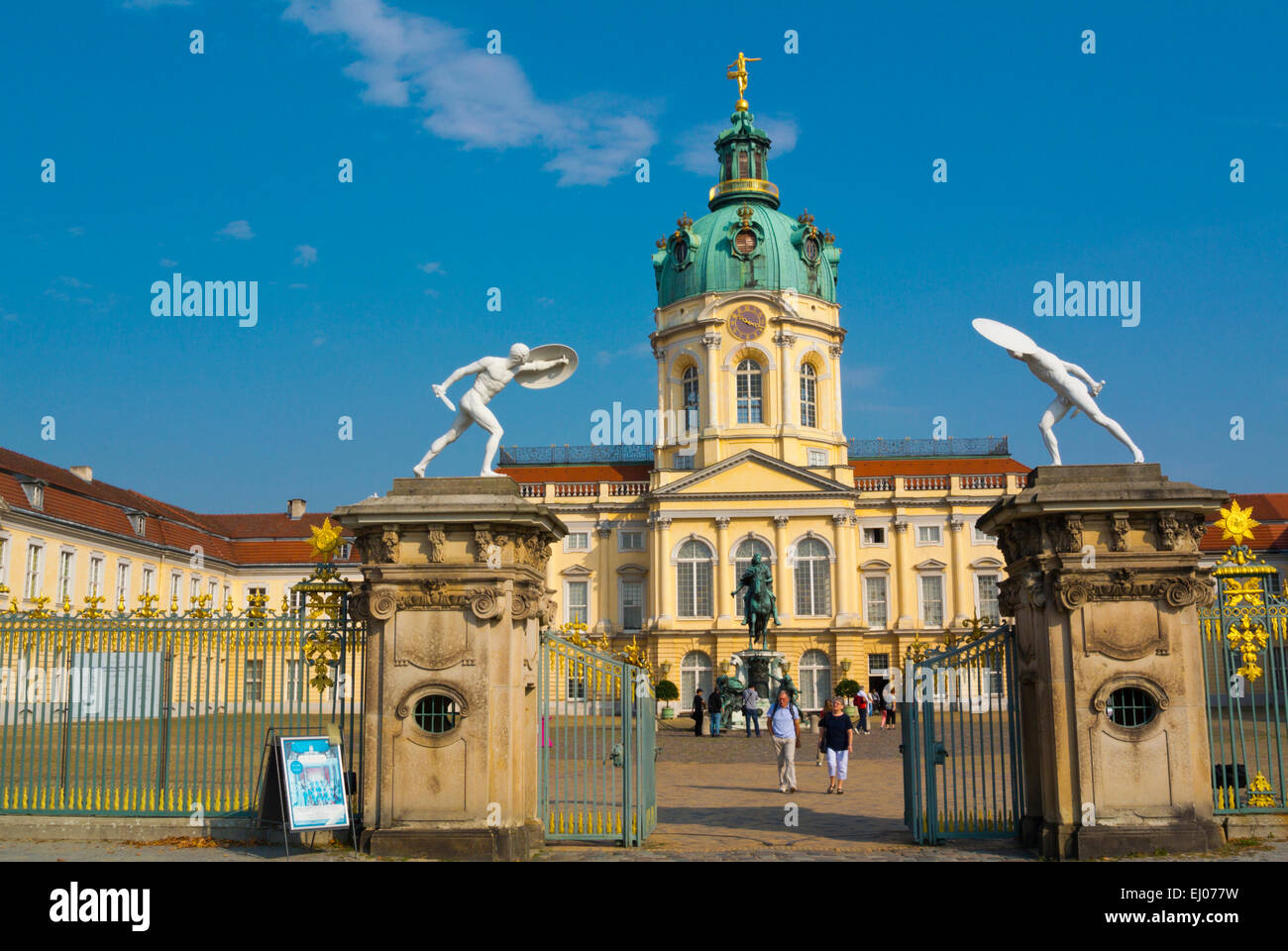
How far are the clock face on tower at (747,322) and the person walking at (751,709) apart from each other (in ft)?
96.6

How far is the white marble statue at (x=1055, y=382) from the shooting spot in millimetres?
12930

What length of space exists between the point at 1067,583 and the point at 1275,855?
3185mm

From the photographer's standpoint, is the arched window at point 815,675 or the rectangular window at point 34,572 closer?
the rectangular window at point 34,572

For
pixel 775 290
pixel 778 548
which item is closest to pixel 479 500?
pixel 778 548

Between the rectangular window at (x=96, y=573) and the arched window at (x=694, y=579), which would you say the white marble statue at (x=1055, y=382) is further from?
the arched window at (x=694, y=579)

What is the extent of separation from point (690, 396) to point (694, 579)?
413 inches

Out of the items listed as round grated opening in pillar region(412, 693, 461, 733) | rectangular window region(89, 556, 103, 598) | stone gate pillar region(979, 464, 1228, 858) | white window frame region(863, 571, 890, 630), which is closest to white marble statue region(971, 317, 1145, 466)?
stone gate pillar region(979, 464, 1228, 858)

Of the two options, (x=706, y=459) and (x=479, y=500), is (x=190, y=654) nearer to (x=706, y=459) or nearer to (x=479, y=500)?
(x=479, y=500)

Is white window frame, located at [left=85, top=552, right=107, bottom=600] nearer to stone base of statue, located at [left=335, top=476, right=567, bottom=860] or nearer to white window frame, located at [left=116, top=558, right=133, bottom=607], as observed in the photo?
white window frame, located at [left=116, top=558, right=133, bottom=607]

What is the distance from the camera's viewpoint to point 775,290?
213 feet

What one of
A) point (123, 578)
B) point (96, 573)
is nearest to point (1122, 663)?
point (96, 573)

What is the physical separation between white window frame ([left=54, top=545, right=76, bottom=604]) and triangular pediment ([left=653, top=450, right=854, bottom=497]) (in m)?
26.6

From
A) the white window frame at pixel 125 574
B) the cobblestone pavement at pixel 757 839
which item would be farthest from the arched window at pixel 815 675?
the cobblestone pavement at pixel 757 839

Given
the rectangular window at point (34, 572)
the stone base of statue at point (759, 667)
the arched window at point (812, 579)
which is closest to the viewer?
the stone base of statue at point (759, 667)
